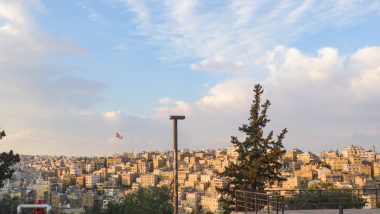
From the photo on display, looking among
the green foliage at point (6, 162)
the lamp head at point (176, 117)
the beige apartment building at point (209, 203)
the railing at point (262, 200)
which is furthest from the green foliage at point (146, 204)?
the beige apartment building at point (209, 203)

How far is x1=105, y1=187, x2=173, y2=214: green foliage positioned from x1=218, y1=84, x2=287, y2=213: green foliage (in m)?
33.0

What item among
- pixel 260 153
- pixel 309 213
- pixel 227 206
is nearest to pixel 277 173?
pixel 260 153

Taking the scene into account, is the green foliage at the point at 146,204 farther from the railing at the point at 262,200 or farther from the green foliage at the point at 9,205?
the railing at the point at 262,200

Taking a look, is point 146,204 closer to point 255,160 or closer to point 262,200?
point 255,160

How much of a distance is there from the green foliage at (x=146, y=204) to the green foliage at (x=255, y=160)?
108ft

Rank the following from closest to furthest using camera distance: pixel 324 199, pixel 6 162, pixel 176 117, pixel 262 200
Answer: pixel 262 200 → pixel 176 117 → pixel 324 199 → pixel 6 162

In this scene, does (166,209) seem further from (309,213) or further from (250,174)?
(309,213)

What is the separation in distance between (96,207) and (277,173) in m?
44.9

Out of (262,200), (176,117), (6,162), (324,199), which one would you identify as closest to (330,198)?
(324,199)

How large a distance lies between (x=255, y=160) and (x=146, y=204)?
3905cm

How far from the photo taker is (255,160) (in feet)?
107

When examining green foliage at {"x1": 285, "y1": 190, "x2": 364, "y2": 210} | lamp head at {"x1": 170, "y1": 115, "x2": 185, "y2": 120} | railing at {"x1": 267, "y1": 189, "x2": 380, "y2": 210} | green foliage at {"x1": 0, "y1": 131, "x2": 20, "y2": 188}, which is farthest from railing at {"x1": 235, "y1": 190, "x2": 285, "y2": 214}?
green foliage at {"x1": 0, "y1": 131, "x2": 20, "y2": 188}

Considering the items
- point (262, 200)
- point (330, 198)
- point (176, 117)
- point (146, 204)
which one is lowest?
point (146, 204)

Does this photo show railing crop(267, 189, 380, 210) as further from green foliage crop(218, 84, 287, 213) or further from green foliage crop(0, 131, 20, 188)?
green foliage crop(0, 131, 20, 188)
